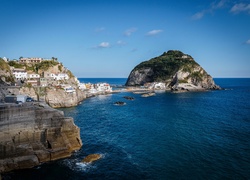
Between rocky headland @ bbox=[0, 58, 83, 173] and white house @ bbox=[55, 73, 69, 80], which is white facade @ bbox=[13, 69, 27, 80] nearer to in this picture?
white house @ bbox=[55, 73, 69, 80]

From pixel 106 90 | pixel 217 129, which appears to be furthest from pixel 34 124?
pixel 106 90

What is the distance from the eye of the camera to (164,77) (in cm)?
19825

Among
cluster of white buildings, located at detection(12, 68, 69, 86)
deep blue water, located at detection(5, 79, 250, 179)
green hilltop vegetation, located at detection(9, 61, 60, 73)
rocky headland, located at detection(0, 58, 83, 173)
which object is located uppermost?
green hilltop vegetation, located at detection(9, 61, 60, 73)

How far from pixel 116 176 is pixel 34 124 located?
57.0 feet

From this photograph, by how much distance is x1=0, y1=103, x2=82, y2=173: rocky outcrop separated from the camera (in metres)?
29.7

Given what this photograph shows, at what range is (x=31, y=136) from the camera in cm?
3241

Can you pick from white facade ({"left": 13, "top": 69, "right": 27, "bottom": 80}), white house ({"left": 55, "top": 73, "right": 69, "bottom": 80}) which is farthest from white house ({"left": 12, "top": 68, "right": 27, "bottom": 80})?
white house ({"left": 55, "top": 73, "right": 69, "bottom": 80})

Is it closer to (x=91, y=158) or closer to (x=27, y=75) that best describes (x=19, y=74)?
(x=27, y=75)

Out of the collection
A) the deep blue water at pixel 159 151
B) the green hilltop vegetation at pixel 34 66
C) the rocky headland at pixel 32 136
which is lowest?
the deep blue water at pixel 159 151

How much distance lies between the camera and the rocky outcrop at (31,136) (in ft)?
97.3

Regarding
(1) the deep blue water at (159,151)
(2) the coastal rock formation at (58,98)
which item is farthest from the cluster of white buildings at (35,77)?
(1) the deep blue water at (159,151)

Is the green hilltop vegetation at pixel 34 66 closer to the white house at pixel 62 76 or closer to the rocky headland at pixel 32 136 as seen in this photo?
the white house at pixel 62 76

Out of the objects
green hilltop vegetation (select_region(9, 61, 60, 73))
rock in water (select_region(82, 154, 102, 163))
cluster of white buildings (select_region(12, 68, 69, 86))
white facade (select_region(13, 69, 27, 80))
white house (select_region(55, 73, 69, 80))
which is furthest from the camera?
green hilltop vegetation (select_region(9, 61, 60, 73))

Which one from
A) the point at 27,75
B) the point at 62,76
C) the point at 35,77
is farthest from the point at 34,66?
the point at 62,76
